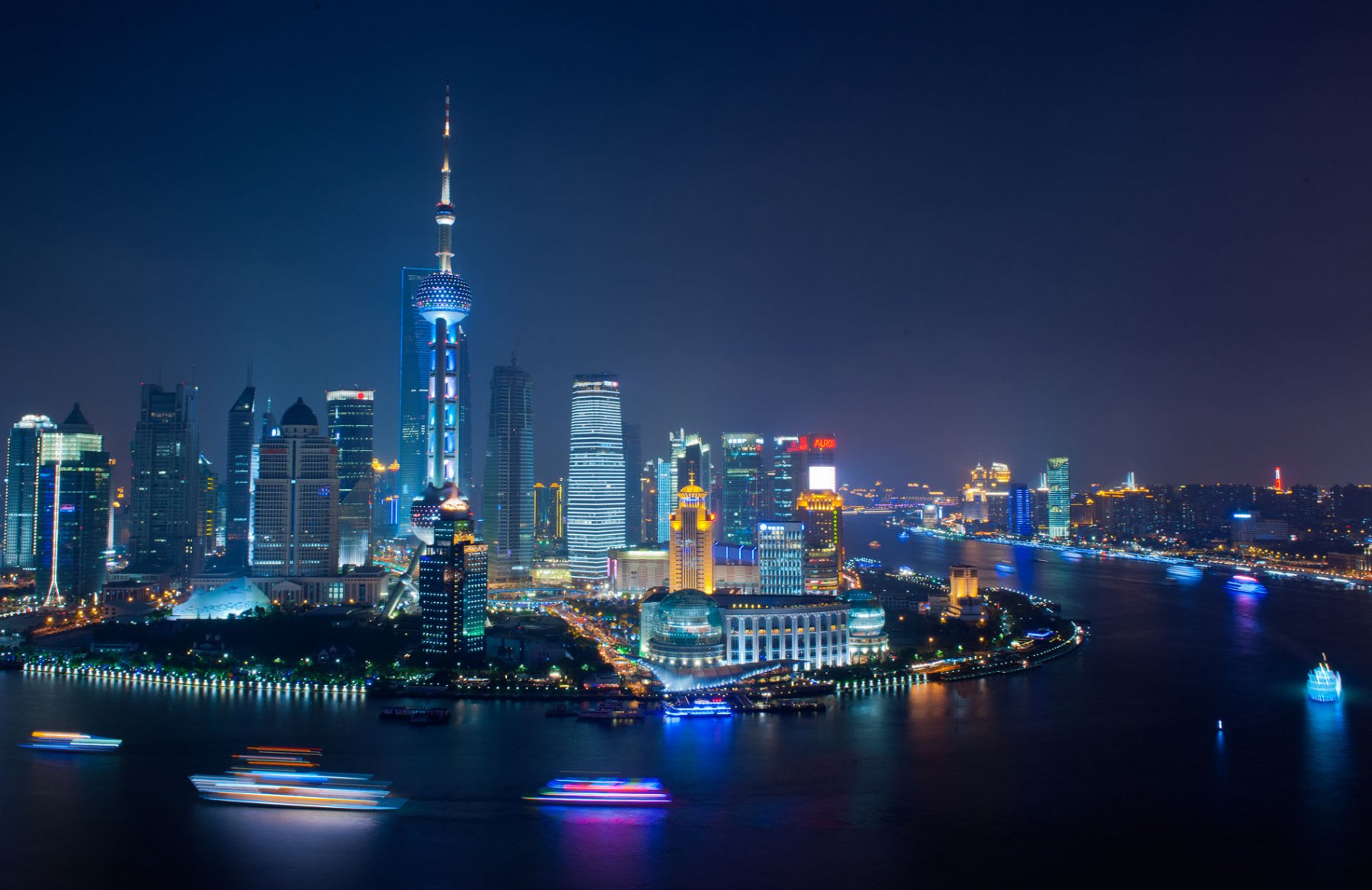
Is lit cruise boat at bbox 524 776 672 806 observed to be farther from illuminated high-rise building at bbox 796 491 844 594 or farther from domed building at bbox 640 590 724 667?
illuminated high-rise building at bbox 796 491 844 594

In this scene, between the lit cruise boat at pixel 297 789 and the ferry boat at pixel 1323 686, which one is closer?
the lit cruise boat at pixel 297 789

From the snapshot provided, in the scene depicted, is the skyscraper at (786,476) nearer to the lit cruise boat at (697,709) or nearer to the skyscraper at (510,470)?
the skyscraper at (510,470)

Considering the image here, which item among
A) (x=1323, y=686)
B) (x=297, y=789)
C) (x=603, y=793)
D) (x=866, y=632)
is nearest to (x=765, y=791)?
(x=603, y=793)

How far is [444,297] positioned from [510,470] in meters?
17.3

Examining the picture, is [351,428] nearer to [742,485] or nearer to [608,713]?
[742,485]

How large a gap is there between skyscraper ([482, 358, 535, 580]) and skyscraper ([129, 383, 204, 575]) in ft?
39.1

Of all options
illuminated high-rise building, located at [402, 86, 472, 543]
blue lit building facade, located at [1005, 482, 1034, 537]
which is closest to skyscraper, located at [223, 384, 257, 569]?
illuminated high-rise building, located at [402, 86, 472, 543]

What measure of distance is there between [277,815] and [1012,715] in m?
11.7

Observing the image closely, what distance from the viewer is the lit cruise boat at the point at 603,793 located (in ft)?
38.5

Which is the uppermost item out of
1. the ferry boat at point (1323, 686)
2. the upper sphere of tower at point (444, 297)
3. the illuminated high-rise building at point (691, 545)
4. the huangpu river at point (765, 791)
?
the upper sphere of tower at point (444, 297)

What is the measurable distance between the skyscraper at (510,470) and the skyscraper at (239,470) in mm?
11368

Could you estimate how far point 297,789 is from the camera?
1201cm

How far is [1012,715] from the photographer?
16.5 metres

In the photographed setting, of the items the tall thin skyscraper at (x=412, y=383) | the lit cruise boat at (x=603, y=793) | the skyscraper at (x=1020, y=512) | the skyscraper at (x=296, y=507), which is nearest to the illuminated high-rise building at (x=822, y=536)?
the skyscraper at (x=296, y=507)
